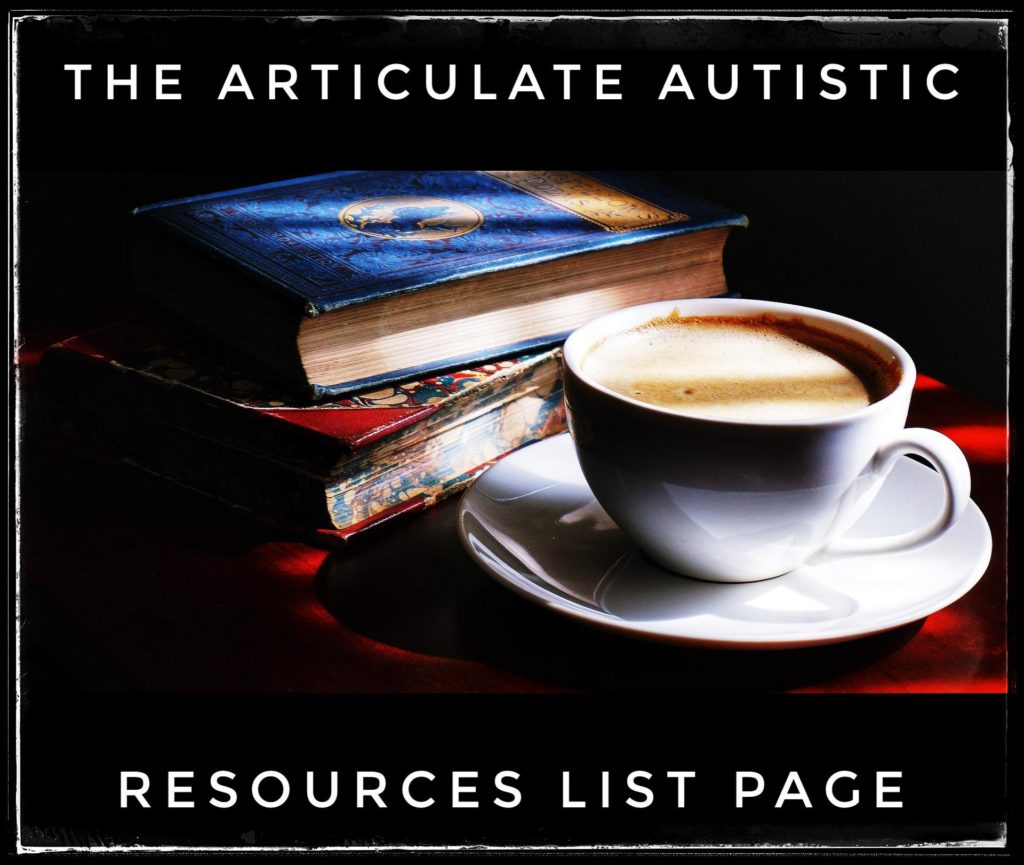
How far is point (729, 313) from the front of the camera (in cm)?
75

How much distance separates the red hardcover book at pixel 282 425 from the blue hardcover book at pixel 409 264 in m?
0.03

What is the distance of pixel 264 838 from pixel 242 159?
0.78 meters

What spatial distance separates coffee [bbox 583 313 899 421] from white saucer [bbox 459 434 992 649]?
103 millimetres

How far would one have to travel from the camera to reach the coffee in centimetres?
64

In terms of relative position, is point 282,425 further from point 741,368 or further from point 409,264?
point 741,368

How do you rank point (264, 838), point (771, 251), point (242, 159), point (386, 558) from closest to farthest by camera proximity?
point (264, 838), point (386, 558), point (242, 159), point (771, 251)

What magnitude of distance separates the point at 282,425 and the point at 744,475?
0.30 metres

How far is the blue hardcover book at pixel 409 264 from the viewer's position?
770 millimetres

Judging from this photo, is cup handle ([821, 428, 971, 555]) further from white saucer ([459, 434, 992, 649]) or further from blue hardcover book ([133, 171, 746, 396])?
blue hardcover book ([133, 171, 746, 396])

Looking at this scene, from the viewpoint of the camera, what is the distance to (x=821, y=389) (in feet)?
2.18

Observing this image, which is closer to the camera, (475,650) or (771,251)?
(475,650)

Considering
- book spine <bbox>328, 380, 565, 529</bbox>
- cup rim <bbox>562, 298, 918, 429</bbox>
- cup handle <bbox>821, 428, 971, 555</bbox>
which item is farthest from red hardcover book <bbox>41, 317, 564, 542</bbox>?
cup handle <bbox>821, 428, 971, 555</bbox>

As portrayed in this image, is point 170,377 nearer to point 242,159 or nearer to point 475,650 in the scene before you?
point 475,650

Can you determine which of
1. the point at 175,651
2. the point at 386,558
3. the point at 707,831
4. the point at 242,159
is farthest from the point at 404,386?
the point at 242,159
